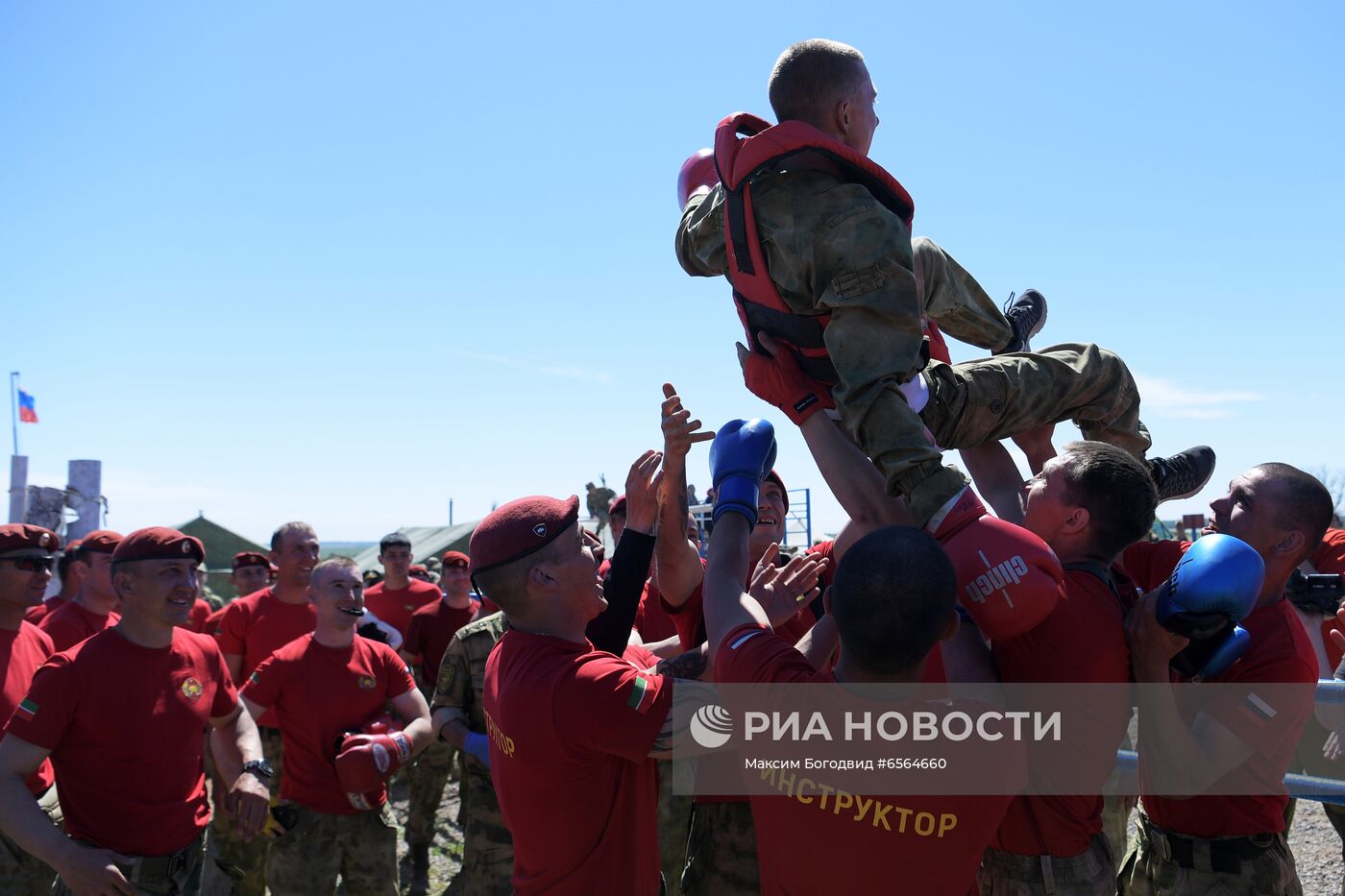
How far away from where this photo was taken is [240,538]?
26.3 metres

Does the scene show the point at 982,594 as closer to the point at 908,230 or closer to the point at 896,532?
the point at 896,532

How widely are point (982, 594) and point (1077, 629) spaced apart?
1.50 ft

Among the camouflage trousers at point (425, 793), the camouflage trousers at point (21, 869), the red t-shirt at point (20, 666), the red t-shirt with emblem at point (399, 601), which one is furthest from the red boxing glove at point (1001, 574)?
the red t-shirt with emblem at point (399, 601)

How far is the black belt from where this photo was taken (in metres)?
3.67

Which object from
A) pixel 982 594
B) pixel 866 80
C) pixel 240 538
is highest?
pixel 866 80

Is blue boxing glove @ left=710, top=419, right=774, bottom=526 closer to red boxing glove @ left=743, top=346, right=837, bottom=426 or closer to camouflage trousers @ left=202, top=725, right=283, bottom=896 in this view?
red boxing glove @ left=743, top=346, right=837, bottom=426

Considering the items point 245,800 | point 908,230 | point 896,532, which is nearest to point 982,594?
point 896,532

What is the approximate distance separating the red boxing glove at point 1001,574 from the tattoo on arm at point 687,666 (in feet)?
3.39

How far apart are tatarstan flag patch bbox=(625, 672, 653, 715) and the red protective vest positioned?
1079 mm

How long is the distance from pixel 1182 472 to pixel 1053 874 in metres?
1.64

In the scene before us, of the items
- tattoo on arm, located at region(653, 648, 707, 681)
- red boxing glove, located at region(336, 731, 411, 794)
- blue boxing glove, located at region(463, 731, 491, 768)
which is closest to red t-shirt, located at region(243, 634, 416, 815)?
red boxing glove, located at region(336, 731, 411, 794)

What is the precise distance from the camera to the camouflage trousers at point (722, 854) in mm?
4543

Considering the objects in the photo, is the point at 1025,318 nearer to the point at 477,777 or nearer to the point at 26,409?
the point at 477,777

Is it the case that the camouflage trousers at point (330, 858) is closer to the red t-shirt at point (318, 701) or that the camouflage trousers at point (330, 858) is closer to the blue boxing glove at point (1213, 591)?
the red t-shirt at point (318, 701)
